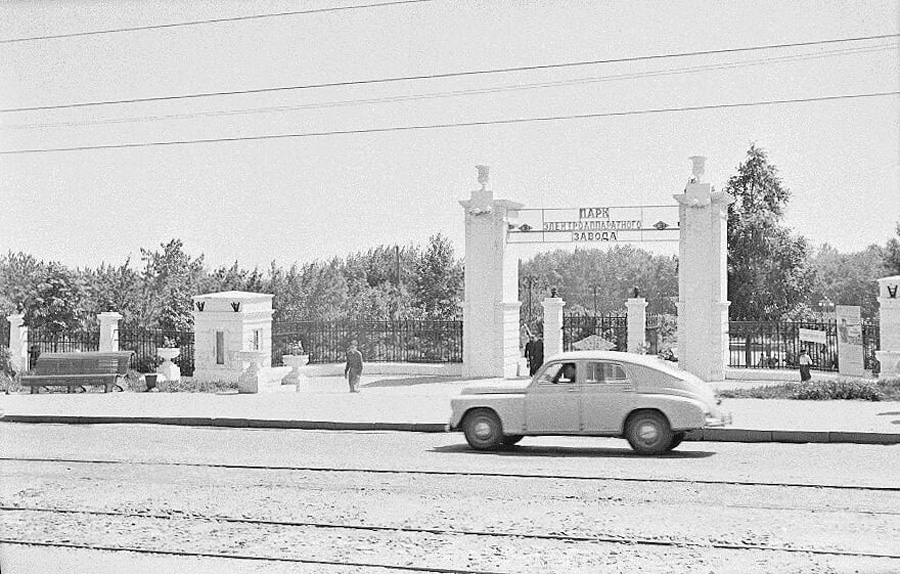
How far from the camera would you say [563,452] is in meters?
14.3

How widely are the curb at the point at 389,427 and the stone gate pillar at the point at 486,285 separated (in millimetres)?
11587

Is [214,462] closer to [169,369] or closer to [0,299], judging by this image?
[169,369]

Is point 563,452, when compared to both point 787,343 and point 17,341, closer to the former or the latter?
point 787,343

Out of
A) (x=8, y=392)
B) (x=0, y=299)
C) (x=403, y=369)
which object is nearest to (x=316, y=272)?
(x=0, y=299)

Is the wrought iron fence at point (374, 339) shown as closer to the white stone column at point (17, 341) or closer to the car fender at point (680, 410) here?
the white stone column at point (17, 341)

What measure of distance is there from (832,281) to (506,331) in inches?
1393

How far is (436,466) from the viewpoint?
1285cm

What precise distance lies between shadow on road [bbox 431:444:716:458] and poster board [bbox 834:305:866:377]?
13055 mm

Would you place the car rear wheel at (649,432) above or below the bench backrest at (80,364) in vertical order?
below

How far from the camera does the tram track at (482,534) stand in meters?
8.14

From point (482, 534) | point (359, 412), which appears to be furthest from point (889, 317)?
point (482, 534)

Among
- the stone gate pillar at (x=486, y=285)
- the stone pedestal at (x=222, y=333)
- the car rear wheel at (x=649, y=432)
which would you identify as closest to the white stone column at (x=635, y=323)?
the stone gate pillar at (x=486, y=285)

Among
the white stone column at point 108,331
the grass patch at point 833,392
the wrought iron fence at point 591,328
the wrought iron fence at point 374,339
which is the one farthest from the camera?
the wrought iron fence at point 374,339

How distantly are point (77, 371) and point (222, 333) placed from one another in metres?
3.98
